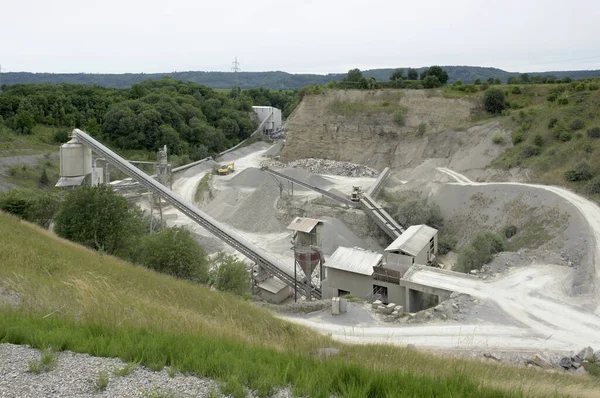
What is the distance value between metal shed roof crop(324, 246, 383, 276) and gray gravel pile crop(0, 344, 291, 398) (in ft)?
57.9

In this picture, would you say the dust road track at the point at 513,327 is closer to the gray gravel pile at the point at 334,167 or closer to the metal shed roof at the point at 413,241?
the metal shed roof at the point at 413,241

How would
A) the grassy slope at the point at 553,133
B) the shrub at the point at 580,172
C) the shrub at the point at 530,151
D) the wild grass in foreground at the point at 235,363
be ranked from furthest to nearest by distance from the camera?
the shrub at the point at 530,151
the grassy slope at the point at 553,133
the shrub at the point at 580,172
the wild grass in foreground at the point at 235,363

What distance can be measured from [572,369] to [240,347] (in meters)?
11.5

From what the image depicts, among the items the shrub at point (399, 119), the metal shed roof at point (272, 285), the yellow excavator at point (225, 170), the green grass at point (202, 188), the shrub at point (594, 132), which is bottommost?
the metal shed roof at point (272, 285)

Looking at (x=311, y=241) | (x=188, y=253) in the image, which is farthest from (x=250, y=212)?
(x=188, y=253)

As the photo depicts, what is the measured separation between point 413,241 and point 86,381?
2275 cm

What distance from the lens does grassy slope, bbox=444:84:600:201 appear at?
3266cm

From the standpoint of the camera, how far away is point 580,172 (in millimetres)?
30359

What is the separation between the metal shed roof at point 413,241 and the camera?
24.6 m

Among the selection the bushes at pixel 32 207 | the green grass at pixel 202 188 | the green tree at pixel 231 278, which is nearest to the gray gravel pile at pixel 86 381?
the green tree at pixel 231 278

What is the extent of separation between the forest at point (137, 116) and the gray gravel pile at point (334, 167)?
16.2 metres

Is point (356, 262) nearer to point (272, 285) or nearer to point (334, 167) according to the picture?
point (272, 285)

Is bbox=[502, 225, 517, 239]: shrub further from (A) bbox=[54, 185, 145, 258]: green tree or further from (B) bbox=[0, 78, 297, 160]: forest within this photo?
(B) bbox=[0, 78, 297, 160]: forest

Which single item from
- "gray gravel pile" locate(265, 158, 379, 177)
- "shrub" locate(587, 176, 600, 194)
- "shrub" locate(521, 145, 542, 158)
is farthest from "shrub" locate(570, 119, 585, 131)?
"gray gravel pile" locate(265, 158, 379, 177)
